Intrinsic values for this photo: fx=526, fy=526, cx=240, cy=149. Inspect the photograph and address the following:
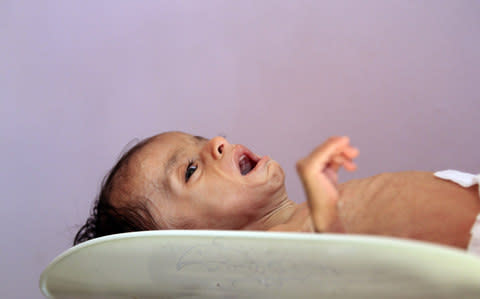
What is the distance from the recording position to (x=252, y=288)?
2.35 ft

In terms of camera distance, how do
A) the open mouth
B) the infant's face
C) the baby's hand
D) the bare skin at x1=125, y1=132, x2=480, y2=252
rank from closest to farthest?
the baby's hand, the bare skin at x1=125, y1=132, x2=480, y2=252, the infant's face, the open mouth

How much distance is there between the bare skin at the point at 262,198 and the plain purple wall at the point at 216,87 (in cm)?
46

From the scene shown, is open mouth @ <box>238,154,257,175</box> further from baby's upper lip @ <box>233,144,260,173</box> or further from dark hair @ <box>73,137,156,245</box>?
dark hair @ <box>73,137,156,245</box>

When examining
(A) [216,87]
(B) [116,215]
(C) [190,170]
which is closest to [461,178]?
(C) [190,170]

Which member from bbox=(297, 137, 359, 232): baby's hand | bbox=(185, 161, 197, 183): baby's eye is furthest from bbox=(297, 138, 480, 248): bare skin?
bbox=(185, 161, 197, 183): baby's eye

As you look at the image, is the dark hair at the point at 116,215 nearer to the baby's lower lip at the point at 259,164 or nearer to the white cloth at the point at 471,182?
the baby's lower lip at the point at 259,164

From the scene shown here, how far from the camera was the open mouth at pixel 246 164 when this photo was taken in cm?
116

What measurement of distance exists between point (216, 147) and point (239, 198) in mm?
126

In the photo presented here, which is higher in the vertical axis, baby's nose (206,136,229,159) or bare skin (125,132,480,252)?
baby's nose (206,136,229,159)

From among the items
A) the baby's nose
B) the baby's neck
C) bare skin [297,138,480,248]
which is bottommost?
the baby's neck

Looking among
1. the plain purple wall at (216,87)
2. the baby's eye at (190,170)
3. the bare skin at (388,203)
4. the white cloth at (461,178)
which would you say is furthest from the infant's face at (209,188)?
the plain purple wall at (216,87)

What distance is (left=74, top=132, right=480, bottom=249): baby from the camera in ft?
2.83

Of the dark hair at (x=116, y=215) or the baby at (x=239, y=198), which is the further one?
the dark hair at (x=116, y=215)

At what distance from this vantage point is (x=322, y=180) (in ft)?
2.25
